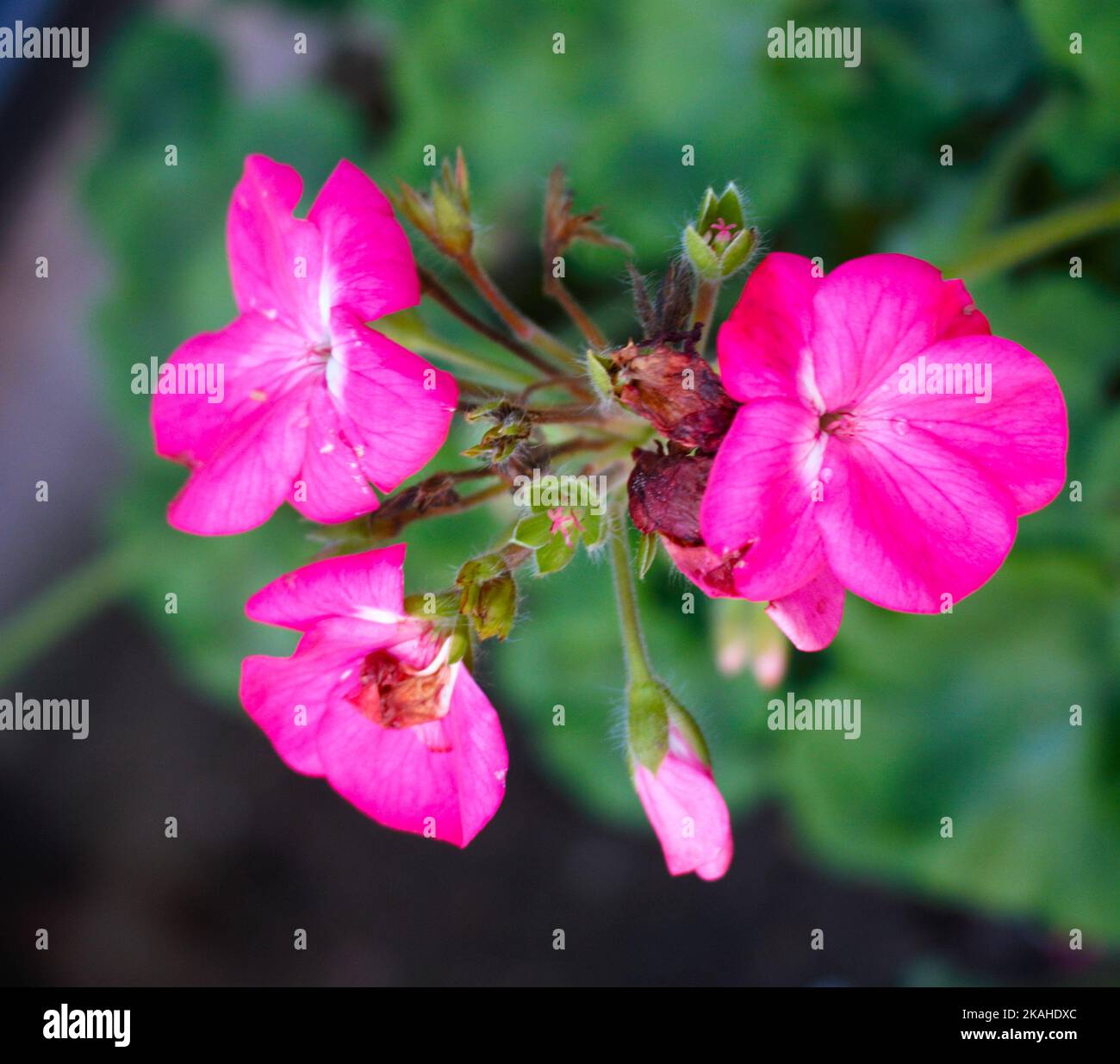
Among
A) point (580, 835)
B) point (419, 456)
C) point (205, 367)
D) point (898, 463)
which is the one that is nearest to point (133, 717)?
point (580, 835)

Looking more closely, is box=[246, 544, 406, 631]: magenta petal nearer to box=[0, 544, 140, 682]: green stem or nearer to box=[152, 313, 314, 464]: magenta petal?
box=[152, 313, 314, 464]: magenta petal

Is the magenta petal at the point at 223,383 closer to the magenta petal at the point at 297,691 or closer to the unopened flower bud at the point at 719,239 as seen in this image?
the magenta petal at the point at 297,691

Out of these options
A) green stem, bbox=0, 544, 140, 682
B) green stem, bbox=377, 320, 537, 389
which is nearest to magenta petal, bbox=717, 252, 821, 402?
green stem, bbox=377, 320, 537, 389

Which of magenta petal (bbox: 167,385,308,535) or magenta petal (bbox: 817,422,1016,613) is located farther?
magenta petal (bbox: 167,385,308,535)

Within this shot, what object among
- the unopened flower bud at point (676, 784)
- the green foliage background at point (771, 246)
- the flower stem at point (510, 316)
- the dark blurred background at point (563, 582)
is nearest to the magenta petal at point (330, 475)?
the flower stem at point (510, 316)

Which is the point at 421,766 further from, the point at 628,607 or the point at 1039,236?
the point at 1039,236

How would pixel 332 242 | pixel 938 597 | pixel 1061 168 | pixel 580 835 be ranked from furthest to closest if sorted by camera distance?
pixel 580 835 < pixel 1061 168 < pixel 332 242 < pixel 938 597

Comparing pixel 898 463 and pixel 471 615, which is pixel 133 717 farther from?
pixel 898 463
